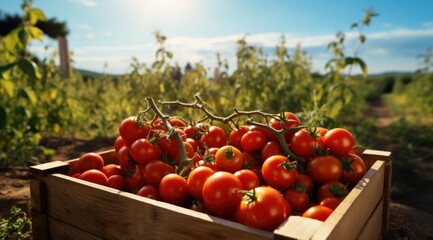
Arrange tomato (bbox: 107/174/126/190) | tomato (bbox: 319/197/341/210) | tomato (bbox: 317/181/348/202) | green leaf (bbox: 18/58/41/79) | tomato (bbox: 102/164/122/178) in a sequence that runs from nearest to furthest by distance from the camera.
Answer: tomato (bbox: 319/197/341/210), tomato (bbox: 317/181/348/202), tomato (bbox: 107/174/126/190), tomato (bbox: 102/164/122/178), green leaf (bbox: 18/58/41/79)

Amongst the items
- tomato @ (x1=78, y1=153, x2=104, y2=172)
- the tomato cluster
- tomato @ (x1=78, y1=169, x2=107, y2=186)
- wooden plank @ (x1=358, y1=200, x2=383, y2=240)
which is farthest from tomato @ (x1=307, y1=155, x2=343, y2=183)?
tomato @ (x1=78, y1=153, x2=104, y2=172)

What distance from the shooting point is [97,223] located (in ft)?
4.88

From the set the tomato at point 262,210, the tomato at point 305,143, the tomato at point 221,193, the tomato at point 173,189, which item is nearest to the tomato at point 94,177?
the tomato at point 173,189

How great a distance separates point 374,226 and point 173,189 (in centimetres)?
103

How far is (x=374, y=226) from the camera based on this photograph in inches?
68.8

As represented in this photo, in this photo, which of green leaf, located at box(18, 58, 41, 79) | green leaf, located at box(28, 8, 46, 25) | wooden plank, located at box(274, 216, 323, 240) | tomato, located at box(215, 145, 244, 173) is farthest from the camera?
green leaf, located at box(28, 8, 46, 25)

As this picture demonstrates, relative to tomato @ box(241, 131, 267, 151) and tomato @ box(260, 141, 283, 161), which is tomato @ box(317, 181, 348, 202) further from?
tomato @ box(241, 131, 267, 151)

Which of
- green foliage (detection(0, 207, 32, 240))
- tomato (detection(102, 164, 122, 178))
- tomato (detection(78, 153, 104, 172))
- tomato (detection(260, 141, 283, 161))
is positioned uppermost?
tomato (detection(260, 141, 283, 161))

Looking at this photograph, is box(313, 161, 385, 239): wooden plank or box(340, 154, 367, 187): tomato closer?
box(313, 161, 385, 239): wooden plank

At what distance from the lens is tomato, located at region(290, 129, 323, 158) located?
153cm

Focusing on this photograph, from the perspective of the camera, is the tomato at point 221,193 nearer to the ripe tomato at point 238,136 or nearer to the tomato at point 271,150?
the tomato at point 271,150

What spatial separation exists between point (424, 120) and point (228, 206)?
9966mm

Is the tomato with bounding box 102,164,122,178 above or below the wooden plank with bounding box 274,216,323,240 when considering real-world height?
below

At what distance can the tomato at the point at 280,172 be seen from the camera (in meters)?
1.38
